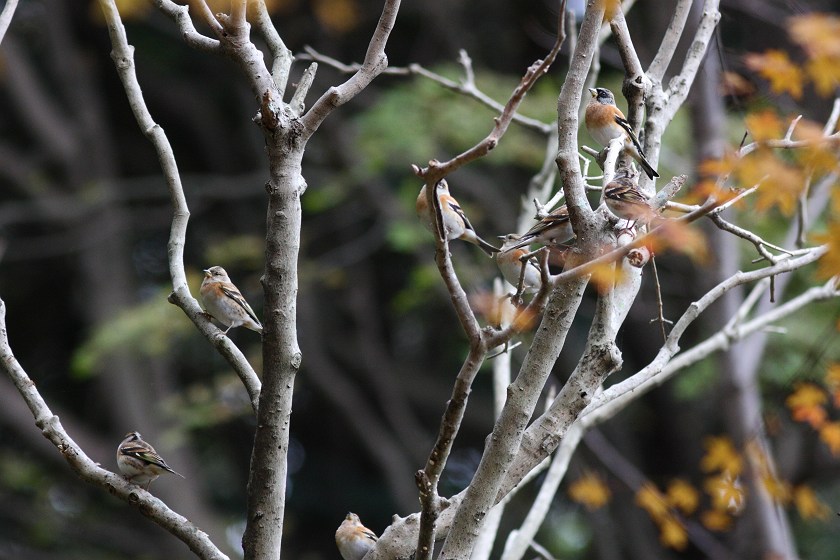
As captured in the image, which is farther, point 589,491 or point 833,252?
point 589,491

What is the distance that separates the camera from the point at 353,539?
6.10 m

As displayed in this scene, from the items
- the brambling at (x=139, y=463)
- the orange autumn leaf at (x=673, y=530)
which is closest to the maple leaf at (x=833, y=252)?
the brambling at (x=139, y=463)

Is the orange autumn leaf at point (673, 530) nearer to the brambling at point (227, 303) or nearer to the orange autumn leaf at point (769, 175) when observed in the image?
the brambling at point (227, 303)

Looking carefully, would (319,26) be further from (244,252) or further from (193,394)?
(193,394)

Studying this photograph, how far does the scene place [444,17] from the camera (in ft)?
46.7

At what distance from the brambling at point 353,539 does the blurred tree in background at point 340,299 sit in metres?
3.75

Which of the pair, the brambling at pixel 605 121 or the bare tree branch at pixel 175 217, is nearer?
the bare tree branch at pixel 175 217

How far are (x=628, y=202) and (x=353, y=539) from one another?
340cm

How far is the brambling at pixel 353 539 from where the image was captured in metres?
6.02

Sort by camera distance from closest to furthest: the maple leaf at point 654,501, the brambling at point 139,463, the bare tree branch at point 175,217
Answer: the bare tree branch at point 175,217 → the brambling at point 139,463 → the maple leaf at point 654,501

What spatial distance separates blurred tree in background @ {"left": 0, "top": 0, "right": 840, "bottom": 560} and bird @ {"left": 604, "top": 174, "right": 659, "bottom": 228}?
5383mm

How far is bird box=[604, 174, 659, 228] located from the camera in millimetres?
3474

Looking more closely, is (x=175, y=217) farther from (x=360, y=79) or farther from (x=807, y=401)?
(x=807, y=401)

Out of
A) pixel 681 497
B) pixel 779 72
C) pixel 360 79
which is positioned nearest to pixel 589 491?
pixel 681 497
